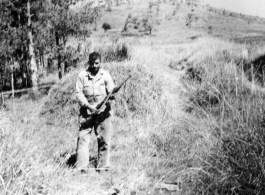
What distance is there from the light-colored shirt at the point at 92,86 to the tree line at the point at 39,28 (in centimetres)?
1014

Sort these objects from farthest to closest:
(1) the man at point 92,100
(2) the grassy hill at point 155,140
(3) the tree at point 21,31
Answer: (3) the tree at point 21,31
(1) the man at point 92,100
(2) the grassy hill at point 155,140

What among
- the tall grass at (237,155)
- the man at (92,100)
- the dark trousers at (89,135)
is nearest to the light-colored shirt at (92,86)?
the man at (92,100)

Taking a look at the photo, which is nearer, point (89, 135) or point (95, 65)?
point (95, 65)

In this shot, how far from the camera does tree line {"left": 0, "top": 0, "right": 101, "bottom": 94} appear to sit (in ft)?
47.2

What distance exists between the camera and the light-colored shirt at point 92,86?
4930 mm

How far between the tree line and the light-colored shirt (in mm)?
10141

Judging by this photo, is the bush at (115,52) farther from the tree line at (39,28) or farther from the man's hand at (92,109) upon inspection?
the man's hand at (92,109)

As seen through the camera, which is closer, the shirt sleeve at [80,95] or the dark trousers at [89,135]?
the shirt sleeve at [80,95]

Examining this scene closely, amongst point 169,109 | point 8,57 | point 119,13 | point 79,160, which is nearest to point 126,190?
point 79,160

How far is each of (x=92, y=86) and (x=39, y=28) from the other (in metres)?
11.1

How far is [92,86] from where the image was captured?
4934 mm

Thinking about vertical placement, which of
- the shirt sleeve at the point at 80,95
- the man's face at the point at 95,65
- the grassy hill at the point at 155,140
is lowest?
the grassy hill at the point at 155,140

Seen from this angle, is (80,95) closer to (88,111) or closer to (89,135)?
(88,111)

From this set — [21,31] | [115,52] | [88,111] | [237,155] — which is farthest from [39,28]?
[237,155]
